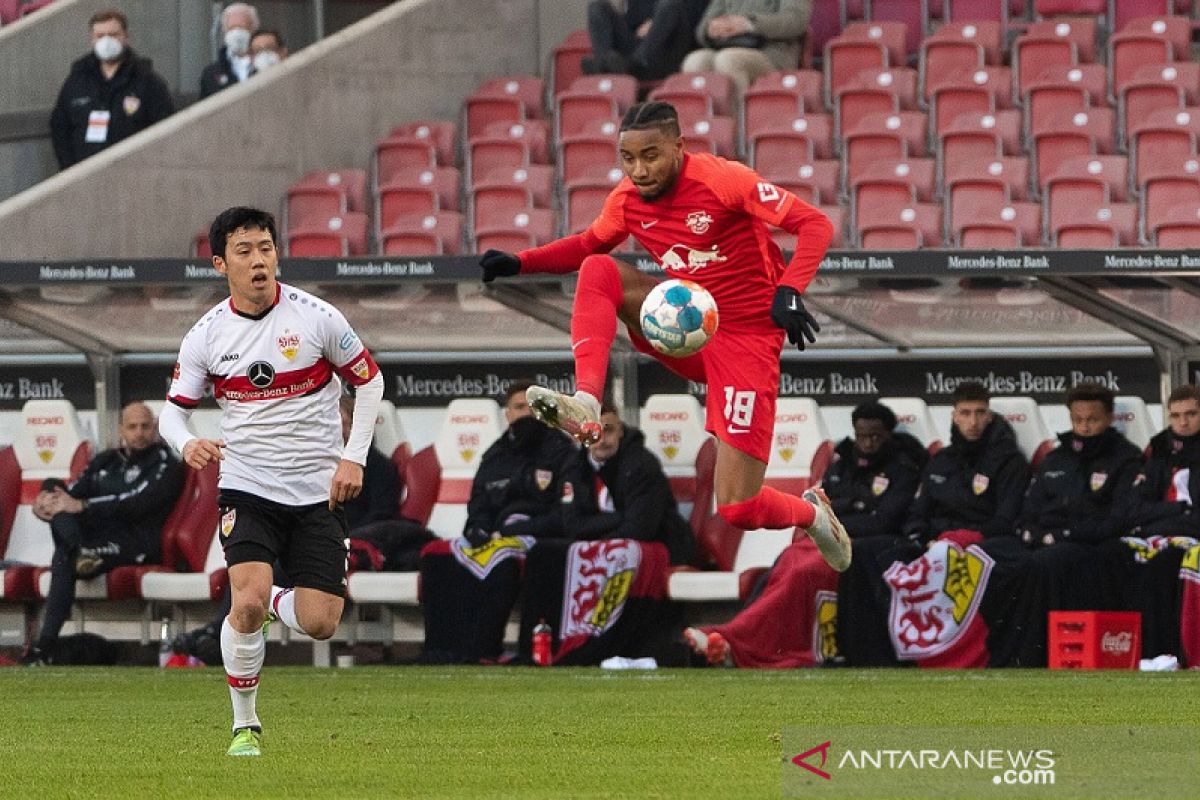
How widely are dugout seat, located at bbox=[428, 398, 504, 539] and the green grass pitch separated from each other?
58.6 inches

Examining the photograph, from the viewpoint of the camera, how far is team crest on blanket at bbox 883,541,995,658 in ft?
39.9

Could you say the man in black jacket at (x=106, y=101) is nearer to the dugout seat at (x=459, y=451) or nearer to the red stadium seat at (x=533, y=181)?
the red stadium seat at (x=533, y=181)

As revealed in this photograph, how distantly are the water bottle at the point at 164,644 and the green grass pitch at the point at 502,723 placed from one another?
2.22ft

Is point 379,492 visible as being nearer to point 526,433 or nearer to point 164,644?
point 526,433

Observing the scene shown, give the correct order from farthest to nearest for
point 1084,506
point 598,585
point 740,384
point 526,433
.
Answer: point 526,433 < point 598,585 < point 1084,506 < point 740,384

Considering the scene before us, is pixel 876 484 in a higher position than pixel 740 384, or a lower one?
lower

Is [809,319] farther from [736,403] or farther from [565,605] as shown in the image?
[565,605]

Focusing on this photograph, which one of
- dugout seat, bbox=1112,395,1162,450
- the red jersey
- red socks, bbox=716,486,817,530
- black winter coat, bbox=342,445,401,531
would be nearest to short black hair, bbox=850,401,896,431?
dugout seat, bbox=1112,395,1162,450

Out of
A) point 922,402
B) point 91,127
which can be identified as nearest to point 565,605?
Answer: point 922,402

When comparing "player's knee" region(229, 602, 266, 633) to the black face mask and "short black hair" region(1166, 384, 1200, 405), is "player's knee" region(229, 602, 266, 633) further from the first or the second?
"short black hair" region(1166, 384, 1200, 405)

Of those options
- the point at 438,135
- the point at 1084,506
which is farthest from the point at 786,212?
the point at 438,135

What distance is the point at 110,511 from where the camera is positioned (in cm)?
1377

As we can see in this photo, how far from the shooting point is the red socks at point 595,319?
27.5ft

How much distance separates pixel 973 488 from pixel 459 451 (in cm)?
326
